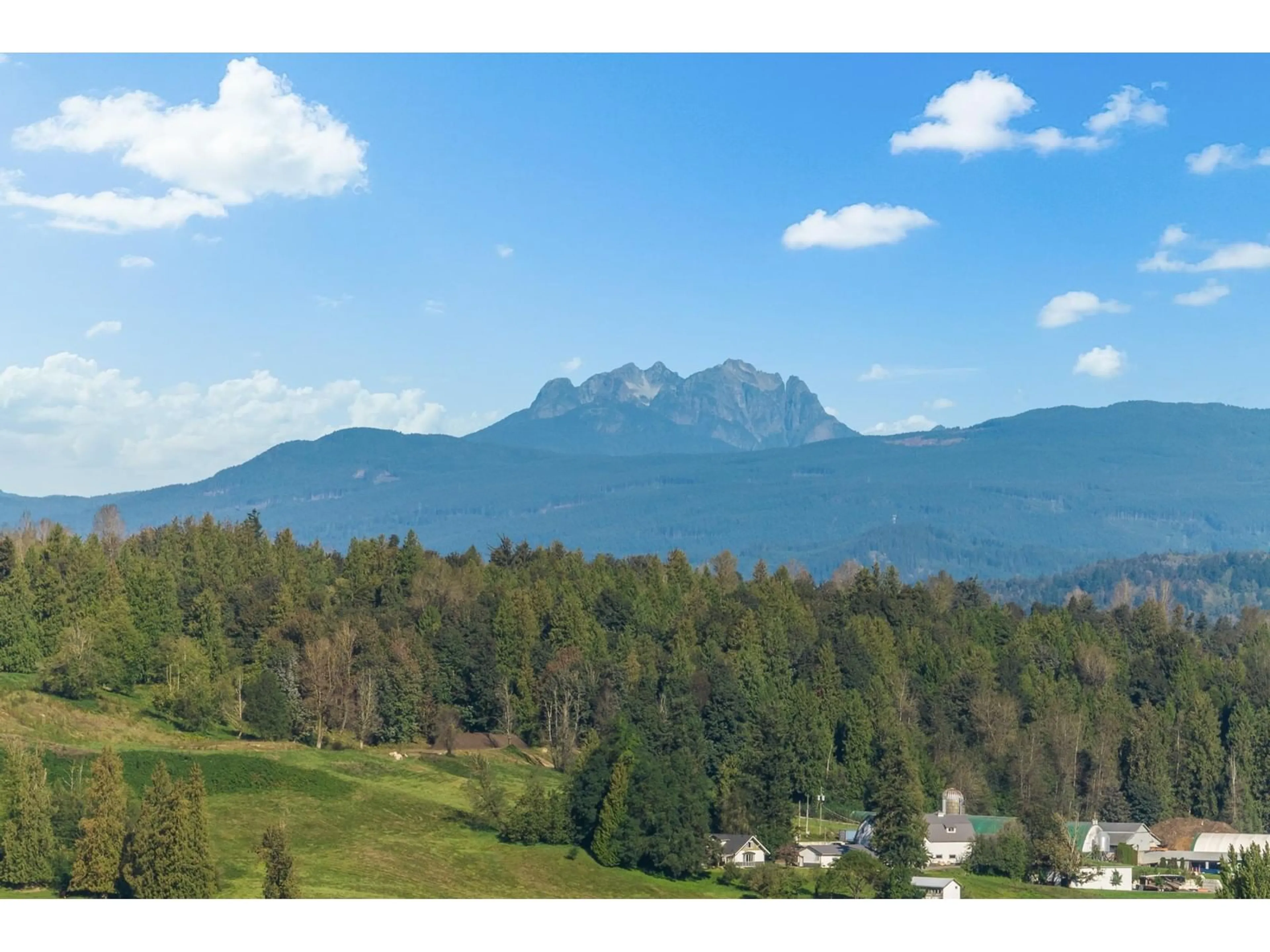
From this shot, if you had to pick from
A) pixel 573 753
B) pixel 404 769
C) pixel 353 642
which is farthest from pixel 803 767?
pixel 353 642

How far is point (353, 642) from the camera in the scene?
4729 inches

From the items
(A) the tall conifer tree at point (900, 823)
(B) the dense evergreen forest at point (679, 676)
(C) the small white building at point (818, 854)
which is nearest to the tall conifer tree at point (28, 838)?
(B) the dense evergreen forest at point (679, 676)

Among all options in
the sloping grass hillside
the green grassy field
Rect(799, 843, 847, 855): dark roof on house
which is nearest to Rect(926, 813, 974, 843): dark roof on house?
the green grassy field

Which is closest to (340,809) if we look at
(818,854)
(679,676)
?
(818,854)

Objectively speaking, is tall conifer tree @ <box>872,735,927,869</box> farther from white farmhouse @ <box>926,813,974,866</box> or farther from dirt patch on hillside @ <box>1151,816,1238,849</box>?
dirt patch on hillside @ <box>1151,816,1238,849</box>

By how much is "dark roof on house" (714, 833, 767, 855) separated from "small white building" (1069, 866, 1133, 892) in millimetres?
16418

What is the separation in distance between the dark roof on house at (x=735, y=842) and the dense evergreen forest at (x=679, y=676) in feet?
3.88

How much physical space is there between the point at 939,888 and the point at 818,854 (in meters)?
9.86

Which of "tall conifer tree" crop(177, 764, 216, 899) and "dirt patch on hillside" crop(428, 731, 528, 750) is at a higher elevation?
"dirt patch on hillside" crop(428, 731, 528, 750)

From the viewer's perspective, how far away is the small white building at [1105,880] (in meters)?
91.9

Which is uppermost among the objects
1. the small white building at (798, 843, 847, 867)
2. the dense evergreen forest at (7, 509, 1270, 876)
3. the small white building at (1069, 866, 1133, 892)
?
the dense evergreen forest at (7, 509, 1270, 876)

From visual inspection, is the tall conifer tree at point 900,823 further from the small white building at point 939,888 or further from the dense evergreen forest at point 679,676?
the small white building at point 939,888

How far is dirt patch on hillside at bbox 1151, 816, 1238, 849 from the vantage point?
10781 cm

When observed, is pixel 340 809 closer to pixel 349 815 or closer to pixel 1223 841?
pixel 349 815
